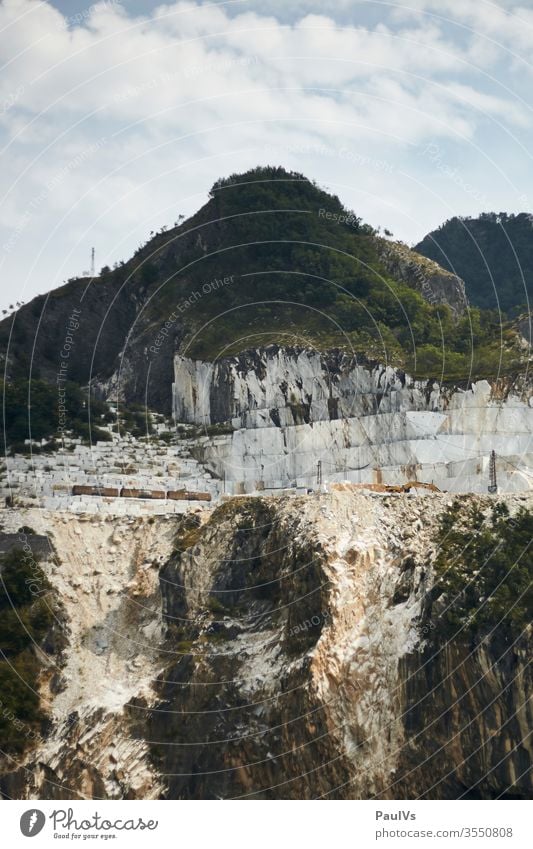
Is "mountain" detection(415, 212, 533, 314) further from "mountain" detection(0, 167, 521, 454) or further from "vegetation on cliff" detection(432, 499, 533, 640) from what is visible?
"vegetation on cliff" detection(432, 499, 533, 640)

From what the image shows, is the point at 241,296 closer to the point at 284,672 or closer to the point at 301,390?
the point at 301,390

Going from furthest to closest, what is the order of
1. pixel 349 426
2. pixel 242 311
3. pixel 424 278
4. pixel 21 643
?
pixel 424 278 < pixel 242 311 < pixel 349 426 < pixel 21 643

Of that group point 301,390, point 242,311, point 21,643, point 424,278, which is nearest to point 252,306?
point 242,311

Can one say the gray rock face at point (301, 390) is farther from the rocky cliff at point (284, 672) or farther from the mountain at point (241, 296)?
the rocky cliff at point (284, 672)

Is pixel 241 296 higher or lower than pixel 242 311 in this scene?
higher

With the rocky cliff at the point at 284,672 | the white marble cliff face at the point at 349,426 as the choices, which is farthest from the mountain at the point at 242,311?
the rocky cliff at the point at 284,672

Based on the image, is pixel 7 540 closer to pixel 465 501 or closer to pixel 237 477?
pixel 237 477
